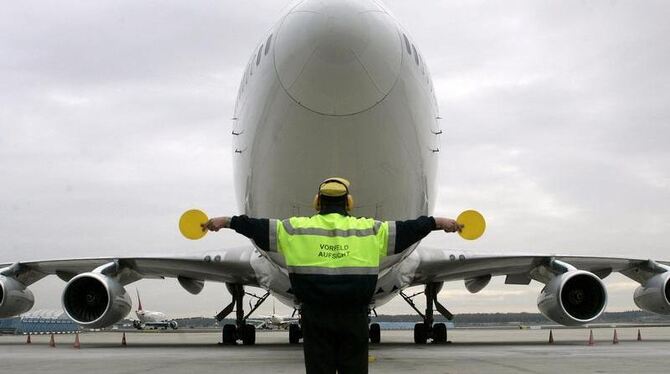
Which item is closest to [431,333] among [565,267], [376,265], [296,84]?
[565,267]

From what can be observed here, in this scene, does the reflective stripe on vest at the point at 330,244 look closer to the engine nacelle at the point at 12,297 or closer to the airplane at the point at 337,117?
the airplane at the point at 337,117

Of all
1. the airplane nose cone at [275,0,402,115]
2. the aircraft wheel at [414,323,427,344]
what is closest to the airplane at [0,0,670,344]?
the airplane nose cone at [275,0,402,115]

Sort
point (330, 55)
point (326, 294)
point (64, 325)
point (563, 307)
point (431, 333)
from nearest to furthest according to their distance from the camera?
point (326, 294), point (330, 55), point (563, 307), point (431, 333), point (64, 325)

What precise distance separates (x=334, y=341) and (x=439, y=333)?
554 inches

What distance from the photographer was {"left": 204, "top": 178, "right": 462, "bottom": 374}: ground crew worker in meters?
3.60

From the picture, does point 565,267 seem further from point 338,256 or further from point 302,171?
point 338,256

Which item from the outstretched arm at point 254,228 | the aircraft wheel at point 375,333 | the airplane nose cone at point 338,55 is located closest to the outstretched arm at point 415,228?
the outstretched arm at point 254,228

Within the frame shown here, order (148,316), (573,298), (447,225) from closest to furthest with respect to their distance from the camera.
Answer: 1. (447,225)
2. (573,298)
3. (148,316)

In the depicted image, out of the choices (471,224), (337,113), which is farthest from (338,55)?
(471,224)

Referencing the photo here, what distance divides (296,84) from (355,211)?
1.77 meters

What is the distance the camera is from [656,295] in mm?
15227

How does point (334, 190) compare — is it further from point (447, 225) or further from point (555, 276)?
point (555, 276)

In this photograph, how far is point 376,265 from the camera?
3.66 m

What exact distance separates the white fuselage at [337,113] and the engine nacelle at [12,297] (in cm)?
911
